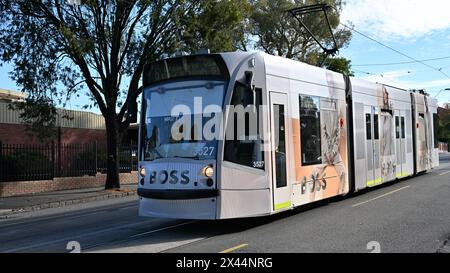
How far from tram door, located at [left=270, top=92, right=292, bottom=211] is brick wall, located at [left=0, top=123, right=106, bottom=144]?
18.6m

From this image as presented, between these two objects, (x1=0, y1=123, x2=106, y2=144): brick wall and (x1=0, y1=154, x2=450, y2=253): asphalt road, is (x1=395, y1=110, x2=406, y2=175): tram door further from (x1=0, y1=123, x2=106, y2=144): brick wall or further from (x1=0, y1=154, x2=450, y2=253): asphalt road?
(x1=0, y1=123, x2=106, y2=144): brick wall

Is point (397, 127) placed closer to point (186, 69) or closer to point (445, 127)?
point (186, 69)

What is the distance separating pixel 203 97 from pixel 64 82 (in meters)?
14.1

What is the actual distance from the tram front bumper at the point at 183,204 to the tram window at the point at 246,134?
0.81 metres

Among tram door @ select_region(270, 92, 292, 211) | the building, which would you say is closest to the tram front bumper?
tram door @ select_region(270, 92, 292, 211)

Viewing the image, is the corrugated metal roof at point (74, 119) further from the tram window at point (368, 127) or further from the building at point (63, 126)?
the tram window at point (368, 127)

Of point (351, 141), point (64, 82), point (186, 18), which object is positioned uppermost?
point (186, 18)

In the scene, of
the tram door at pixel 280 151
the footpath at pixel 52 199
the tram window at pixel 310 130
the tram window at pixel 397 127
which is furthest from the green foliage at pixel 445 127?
the tram door at pixel 280 151

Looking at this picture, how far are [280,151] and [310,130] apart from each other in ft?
5.15

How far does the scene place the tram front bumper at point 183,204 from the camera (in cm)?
868

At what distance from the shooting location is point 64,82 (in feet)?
70.4
